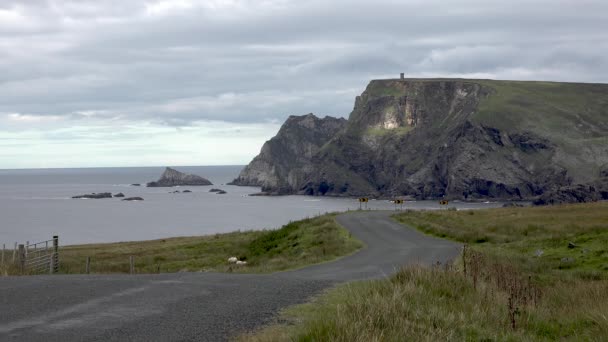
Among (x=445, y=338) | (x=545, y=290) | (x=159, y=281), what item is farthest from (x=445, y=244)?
(x=445, y=338)

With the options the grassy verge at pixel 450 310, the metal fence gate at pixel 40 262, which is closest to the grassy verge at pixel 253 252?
the metal fence gate at pixel 40 262

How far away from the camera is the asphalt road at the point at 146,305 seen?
10594 mm

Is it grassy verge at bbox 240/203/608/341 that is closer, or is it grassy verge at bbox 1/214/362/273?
grassy verge at bbox 240/203/608/341

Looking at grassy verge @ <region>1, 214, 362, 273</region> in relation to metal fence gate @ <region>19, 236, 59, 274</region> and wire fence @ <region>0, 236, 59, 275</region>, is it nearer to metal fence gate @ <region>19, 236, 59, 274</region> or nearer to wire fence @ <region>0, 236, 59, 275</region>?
metal fence gate @ <region>19, 236, 59, 274</region>

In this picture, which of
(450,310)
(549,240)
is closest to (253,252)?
(549,240)

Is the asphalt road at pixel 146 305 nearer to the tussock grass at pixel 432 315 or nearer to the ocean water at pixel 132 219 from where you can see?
the tussock grass at pixel 432 315

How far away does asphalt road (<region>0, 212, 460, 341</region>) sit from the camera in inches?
417

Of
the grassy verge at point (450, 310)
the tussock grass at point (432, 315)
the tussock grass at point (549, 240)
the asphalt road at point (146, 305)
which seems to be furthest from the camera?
the tussock grass at point (549, 240)

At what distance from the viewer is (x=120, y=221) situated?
Answer: 127250mm

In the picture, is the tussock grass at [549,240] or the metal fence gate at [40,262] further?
the metal fence gate at [40,262]

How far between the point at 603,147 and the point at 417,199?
49678 millimetres

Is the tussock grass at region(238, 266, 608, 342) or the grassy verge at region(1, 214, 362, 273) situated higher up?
the tussock grass at region(238, 266, 608, 342)

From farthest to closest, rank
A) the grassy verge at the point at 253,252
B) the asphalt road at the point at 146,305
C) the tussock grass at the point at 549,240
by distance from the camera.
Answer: the grassy verge at the point at 253,252
the tussock grass at the point at 549,240
the asphalt road at the point at 146,305

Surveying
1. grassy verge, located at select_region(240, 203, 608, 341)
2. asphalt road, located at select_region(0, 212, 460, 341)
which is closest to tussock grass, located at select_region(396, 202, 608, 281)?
grassy verge, located at select_region(240, 203, 608, 341)
